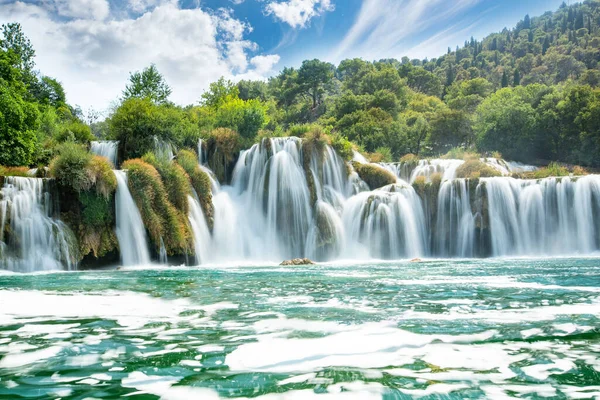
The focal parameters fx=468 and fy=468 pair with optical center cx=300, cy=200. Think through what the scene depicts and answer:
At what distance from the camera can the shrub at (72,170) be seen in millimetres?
18125

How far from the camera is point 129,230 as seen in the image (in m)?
19.1

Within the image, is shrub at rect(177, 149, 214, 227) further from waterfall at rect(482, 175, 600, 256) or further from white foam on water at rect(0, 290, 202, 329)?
waterfall at rect(482, 175, 600, 256)

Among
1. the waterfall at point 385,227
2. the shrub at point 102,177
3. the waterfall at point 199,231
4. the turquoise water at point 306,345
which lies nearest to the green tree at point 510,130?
the waterfall at point 385,227

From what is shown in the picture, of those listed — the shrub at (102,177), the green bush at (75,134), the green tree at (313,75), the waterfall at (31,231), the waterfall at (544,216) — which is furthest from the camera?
the green tree at (313,75)

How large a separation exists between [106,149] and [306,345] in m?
24.4

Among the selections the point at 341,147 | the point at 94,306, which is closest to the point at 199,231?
the point at 341,147

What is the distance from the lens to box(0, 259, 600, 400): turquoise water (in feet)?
10.7

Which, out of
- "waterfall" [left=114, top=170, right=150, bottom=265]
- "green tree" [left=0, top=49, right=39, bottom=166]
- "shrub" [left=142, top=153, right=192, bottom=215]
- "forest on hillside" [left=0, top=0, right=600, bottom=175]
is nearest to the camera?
"waterfall" [left=114, top=170, right=150, bottom=265]

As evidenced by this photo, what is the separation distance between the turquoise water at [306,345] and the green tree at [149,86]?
38117 millimetres

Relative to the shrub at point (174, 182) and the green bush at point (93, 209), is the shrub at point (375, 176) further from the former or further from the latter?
the green bush at point (93, 209)

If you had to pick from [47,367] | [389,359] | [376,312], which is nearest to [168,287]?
[376,312]

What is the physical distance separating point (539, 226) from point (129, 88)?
36.3 meters

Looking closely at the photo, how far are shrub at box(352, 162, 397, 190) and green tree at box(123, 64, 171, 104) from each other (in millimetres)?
22660

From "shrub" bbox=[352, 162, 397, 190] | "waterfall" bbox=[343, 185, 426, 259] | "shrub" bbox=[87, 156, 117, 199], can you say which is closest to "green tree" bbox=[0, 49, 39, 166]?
"shrub" bbox=[87, 156, 117, 199]
